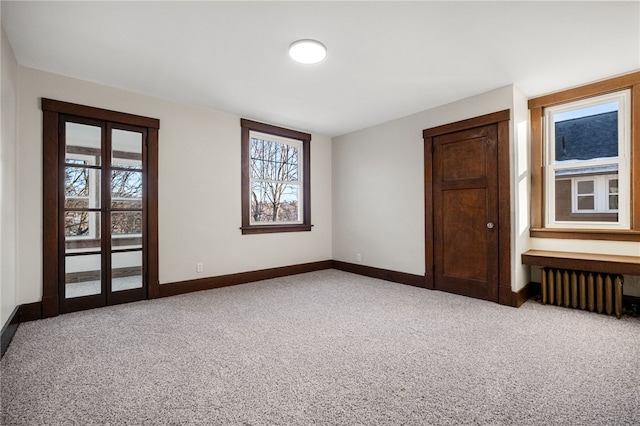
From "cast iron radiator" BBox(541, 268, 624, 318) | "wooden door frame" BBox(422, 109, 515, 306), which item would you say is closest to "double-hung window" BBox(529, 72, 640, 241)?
"cast iron radiator" BBox(541, 268, 624, 318)

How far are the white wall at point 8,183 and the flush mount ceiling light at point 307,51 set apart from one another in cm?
227

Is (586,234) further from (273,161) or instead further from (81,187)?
(81,187)

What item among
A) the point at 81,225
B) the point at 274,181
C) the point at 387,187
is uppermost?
the point at 274,181

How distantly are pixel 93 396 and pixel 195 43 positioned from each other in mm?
2617

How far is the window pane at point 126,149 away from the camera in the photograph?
11.3ft

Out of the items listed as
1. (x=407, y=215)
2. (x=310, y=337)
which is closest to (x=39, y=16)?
(x=310, y=337)

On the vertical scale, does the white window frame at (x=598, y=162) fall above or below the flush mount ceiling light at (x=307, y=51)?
below

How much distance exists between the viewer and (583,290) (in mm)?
3184

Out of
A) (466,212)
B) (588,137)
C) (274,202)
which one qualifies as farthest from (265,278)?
(588,137)

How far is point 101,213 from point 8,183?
2.76 feet

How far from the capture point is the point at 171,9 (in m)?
2.12

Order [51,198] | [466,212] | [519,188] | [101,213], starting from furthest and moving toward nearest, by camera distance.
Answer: [466,212], [519,188], [101,213], [51,198]

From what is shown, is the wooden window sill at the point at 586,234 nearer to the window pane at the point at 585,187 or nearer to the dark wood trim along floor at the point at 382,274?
the window pane at the point at 585,187

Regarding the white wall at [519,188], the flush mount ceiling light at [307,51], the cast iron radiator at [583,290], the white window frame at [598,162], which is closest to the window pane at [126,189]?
the flush mount ceiling light at [307,51]
